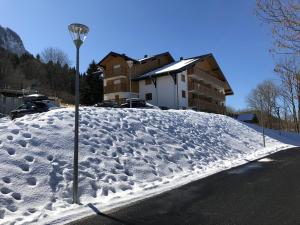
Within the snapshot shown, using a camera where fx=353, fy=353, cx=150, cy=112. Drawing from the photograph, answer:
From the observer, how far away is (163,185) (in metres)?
9.99

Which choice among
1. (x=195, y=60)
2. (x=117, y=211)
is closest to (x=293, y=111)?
(x=195, y=60)

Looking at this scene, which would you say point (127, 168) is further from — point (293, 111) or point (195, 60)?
point (293, 111)

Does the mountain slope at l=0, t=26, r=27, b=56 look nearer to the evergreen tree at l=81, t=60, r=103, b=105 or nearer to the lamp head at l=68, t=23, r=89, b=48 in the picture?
the evergreen tree at l=81, t=60, r=103, b=105

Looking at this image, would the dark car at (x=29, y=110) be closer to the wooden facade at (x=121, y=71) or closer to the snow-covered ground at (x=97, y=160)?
the snow-covered ground at (x=97, y=160)

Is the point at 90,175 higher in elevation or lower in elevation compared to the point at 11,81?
lower

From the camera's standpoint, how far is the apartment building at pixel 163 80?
42188 millimetres

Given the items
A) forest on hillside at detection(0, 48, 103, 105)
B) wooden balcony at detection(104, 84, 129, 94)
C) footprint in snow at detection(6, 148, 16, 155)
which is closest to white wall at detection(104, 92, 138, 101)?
wooden balcony at detection(104, 84, 129, 94)

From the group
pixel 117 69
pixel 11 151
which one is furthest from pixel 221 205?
pixel 117 69

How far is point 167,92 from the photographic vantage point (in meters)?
42.4

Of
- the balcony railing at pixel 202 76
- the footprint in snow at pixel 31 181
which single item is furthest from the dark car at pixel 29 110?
the balcony railing at pixel 202 76

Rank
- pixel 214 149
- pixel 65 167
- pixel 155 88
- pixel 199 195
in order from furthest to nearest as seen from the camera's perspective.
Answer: pixel 155 88 → pixel 214 149 → pixel 65 167 → pixel 199 195

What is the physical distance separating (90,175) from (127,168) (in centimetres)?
160

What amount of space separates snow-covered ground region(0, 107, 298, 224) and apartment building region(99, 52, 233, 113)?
79.0 ft

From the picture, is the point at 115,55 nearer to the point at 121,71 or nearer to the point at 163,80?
the point at 121,71
